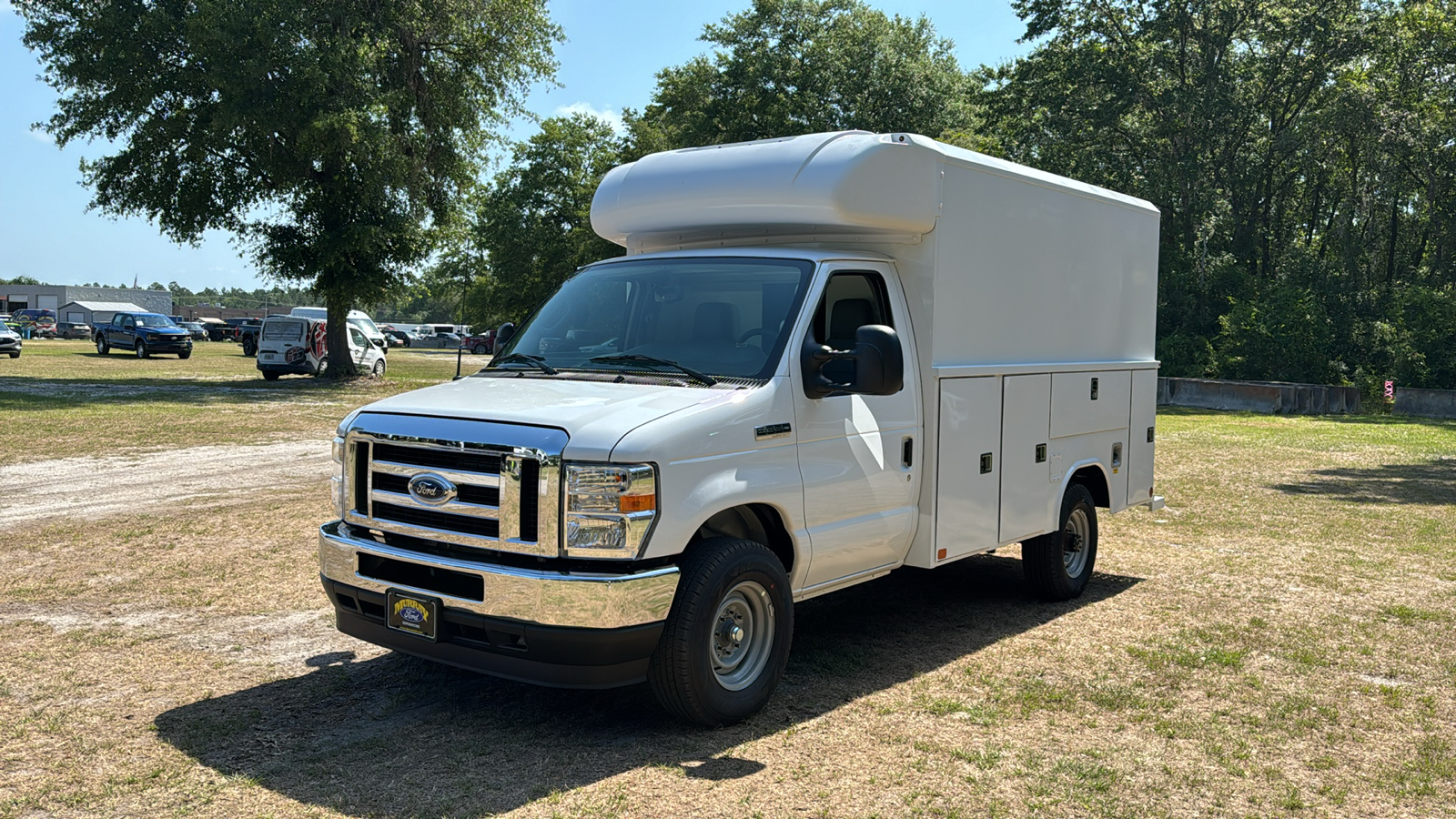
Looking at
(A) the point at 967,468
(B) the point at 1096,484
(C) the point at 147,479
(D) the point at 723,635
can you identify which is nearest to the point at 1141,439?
(B) the point at 1096,484

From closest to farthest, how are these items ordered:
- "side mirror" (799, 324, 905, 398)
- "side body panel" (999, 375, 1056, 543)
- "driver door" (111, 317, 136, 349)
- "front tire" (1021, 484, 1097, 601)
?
"side mirror" (799, 324, 905, 398), "side body panel" (999, 375, 1056, 543), "front tire" (1021, 484, 1097, 601), "driver door" (111, 317, 136, 349)

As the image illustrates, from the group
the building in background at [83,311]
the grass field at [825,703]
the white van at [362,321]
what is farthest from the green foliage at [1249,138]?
the building in background at [83,311]

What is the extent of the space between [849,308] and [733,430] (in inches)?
53.5

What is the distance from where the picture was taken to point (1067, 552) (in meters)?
8.52

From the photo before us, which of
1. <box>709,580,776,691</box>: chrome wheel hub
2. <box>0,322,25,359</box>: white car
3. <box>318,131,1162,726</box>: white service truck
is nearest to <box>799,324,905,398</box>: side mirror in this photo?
<box>318,131,1162,726</box>: white service truck

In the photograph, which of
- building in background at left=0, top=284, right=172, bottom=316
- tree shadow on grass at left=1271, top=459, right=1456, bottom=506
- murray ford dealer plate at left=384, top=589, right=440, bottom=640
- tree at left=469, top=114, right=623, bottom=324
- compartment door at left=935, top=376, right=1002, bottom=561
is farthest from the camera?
building in background at left=0, top=284, right=172, bottom=316

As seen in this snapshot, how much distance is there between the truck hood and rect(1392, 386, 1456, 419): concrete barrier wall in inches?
1242

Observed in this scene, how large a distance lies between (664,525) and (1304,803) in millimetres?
2858

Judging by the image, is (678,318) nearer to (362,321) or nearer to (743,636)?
(743,636)

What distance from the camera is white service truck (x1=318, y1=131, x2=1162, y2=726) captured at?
15.9 feet

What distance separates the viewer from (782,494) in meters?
5.50

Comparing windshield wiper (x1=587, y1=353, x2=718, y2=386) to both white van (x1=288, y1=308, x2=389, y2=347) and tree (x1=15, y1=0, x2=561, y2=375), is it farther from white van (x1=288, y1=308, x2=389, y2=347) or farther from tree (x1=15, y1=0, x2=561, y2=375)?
white van (x1=288, y1=308, x2=389, y2=347)

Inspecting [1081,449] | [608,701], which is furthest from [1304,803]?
[1081,449]

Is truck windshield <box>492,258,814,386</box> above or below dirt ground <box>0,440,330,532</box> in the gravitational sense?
above
